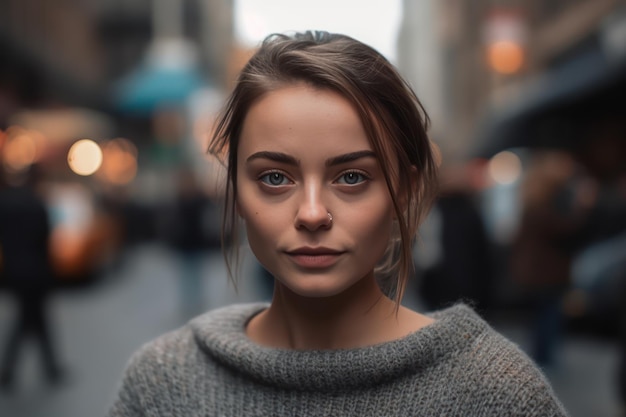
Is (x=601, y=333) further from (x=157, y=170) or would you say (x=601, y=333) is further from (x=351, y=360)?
(x=157, y=170)

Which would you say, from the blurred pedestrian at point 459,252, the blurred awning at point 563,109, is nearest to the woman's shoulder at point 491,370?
the blurred pedestrian at point 459,252

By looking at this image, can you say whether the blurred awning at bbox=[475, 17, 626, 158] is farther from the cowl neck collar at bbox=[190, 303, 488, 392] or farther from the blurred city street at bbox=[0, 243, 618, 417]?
the cowl neck collar at bbox=[190, 303, 488, 392]

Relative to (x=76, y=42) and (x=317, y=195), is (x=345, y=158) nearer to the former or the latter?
(x=317, y=195)

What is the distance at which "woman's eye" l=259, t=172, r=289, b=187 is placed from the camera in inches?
62.3

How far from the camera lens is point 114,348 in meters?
9.05

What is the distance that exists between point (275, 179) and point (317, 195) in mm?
103

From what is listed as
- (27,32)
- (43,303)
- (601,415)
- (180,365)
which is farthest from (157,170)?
(180,365)

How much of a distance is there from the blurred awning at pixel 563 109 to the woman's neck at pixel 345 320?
9.02 meters

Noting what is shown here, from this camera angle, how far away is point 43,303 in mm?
7953

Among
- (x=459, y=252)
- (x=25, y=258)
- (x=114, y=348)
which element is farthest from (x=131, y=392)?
(x=114, y=348)

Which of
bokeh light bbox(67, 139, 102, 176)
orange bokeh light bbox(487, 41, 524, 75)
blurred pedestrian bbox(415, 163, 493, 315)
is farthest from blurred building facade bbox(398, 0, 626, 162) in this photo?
bokeh light bbox(67, 139, 102, 176)

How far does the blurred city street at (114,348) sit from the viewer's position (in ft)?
22.2

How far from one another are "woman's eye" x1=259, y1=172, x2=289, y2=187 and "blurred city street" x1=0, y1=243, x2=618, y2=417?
1768 mm

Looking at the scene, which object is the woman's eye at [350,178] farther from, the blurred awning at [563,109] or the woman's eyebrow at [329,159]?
the blurred awning at [563,109]
